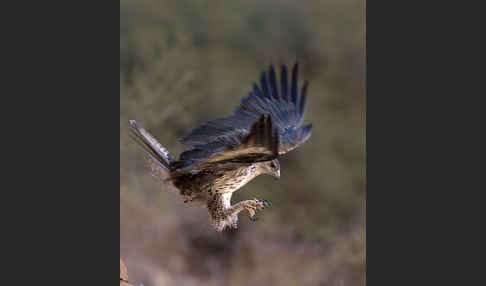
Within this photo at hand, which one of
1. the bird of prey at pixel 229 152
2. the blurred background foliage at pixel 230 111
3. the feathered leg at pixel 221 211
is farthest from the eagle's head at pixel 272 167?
the blurred background foliage at pixel 230 111

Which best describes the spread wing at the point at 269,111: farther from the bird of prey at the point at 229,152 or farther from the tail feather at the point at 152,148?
the tail feather at the point at 152,148

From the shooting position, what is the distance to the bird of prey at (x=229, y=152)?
3037 mm

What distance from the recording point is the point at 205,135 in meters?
3.36

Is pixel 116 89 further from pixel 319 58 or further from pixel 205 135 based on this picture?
pixel 319 58

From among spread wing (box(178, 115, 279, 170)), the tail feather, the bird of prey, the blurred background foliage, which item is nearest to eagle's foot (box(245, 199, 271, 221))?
the bird of prey

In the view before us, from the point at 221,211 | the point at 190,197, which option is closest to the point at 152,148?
the point at 190,197

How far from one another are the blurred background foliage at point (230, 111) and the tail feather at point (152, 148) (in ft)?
5.22

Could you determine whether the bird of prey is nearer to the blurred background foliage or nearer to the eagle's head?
the eagle's head

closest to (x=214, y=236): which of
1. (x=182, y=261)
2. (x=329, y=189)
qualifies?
(x=182, y=261)

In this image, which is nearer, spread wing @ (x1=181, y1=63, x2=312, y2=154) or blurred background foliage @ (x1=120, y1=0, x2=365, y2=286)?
spread wing @ (x1=181, y1=63, x2=312, y2=154)

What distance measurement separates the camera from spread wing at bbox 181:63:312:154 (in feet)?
10.9

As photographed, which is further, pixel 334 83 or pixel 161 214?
pixel 334 83

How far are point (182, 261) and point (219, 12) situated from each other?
2.95 m

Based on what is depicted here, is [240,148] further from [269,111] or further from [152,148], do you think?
[269,111]
